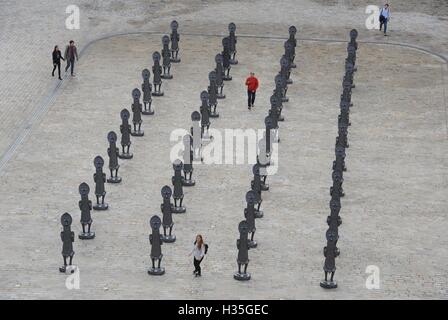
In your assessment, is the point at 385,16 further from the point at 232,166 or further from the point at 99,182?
the point at 99,182

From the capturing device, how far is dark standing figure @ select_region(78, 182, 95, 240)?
4178 centimetres

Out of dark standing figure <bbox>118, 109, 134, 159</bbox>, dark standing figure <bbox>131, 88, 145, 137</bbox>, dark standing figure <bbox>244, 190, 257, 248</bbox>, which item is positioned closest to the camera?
dark standing figure <bbox>244, 190, 257, 248</bbox>

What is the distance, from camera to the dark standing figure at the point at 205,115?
4978 centimetres

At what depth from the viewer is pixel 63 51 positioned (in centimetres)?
5938

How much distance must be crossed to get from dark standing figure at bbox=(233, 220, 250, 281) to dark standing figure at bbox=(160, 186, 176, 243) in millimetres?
2469

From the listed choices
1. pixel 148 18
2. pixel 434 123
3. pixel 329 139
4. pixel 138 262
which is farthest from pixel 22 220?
pixel 148 18

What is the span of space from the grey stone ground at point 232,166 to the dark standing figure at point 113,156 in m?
0.34

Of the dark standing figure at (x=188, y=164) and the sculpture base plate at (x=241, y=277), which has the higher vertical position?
the dark standing figure at (x=188, y=164)

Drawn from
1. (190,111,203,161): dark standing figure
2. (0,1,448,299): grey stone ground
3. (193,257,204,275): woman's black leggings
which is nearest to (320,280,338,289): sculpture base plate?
(0,1,448,299): grey stone ground

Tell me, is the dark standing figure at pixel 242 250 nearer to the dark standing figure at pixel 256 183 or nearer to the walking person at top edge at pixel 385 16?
the dark standing figure at pixel 256 183

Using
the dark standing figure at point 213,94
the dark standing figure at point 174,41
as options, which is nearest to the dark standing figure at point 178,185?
the dark standing figure at point 213,94

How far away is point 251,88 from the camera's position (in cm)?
5250

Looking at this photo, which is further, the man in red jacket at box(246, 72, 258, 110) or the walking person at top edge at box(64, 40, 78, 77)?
the walking person at top edge at box(64, 40, 78, 77)

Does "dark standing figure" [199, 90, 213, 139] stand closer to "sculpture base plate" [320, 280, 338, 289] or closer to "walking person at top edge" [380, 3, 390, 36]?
"sculpture base plate" [320, 280, 338, 289]
